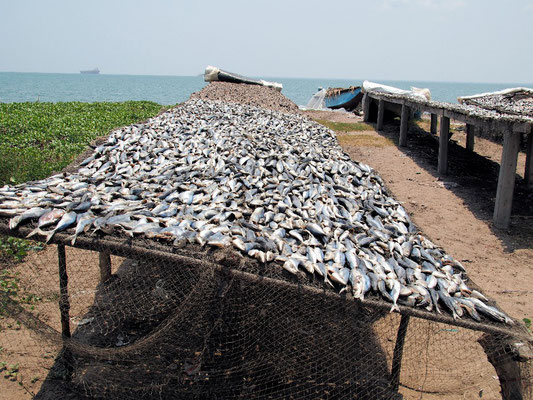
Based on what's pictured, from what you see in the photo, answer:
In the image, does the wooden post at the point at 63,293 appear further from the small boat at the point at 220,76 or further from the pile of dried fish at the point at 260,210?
the small boat at the point at 220,76

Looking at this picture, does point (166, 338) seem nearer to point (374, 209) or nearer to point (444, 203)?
point (374, 209)

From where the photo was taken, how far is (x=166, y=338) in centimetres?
320

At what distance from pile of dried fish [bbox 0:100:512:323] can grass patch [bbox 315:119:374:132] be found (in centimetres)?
1278

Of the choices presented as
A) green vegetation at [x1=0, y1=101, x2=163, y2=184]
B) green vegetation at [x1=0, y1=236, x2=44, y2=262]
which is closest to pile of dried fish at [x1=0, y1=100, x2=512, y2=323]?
green vegetation at [x1=0, y1=236, x2=44, y2=262]

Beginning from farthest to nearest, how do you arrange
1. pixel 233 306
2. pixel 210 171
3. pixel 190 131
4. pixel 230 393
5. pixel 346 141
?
pixel 346 141, pixel 190 131, pixel 210 171, pixel 230 393, pixel 233 306

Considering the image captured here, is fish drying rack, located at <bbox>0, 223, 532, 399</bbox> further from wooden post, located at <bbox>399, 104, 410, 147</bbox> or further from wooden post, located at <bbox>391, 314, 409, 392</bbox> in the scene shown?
wooden post, located at <bbox>399, 104, 410, 147</bbox>

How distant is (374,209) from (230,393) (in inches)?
95.0

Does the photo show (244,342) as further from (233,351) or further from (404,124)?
(404,124)

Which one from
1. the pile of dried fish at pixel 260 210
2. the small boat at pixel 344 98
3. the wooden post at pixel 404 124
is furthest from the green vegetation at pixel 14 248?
the small boat at pixel 344 98

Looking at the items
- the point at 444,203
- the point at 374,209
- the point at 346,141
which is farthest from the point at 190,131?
the point at 346,141

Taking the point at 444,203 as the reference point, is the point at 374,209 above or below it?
above

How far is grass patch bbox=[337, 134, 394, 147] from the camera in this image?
16.0 meters

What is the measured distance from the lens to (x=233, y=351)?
3.71 metres

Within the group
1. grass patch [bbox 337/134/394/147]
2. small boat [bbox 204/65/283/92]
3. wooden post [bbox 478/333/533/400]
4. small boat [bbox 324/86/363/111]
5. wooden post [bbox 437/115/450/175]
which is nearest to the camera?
wooden post [bbox 478/333/533/400]
